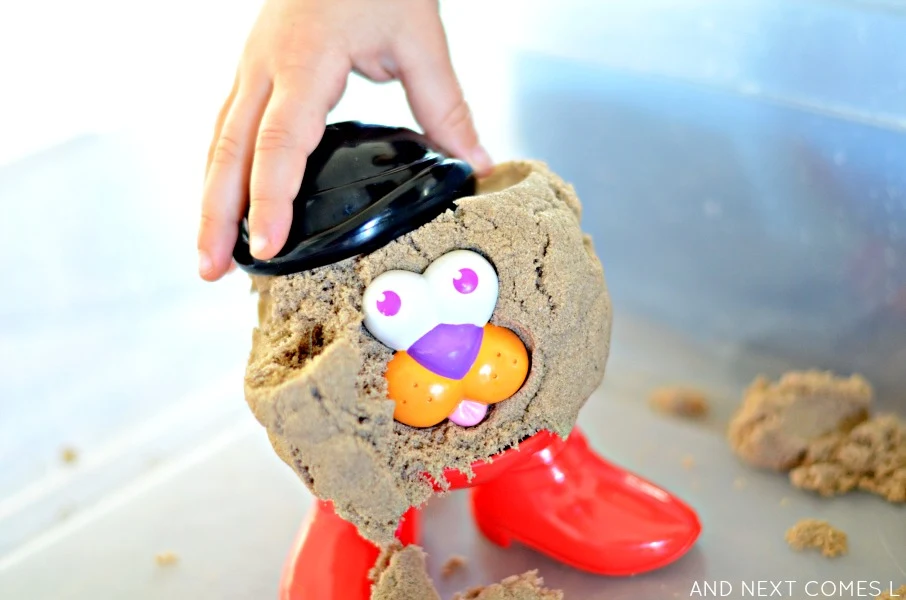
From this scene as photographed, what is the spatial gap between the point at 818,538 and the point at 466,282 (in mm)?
396

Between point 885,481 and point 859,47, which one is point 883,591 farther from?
point 859,47

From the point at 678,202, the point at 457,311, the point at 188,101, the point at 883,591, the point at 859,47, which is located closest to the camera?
the point at 457,311

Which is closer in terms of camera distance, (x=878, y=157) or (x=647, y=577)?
(x=647, y=577)

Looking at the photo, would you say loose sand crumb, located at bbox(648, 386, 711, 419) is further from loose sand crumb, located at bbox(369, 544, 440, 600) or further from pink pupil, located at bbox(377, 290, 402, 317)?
pink pupil, located at bbox(377, 290, 402, 317)

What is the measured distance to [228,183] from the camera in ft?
2.06

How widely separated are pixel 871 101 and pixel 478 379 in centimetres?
53

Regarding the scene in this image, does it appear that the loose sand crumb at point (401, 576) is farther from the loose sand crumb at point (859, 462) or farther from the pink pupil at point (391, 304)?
the loose sand crumb at point (859, 462)

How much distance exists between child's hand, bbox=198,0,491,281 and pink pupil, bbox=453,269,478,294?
0.11 meters

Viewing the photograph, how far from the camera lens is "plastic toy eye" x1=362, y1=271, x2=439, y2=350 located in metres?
0.51

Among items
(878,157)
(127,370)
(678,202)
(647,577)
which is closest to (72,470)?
(127,370)

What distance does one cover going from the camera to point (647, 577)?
68 centimetres

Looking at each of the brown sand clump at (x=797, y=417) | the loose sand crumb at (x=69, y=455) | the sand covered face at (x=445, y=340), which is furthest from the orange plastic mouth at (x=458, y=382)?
the loose sand crumb at (x=69, y=455)

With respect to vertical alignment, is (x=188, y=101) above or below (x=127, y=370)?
above

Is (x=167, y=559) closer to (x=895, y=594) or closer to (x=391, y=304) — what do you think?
(x=391, y=304)
